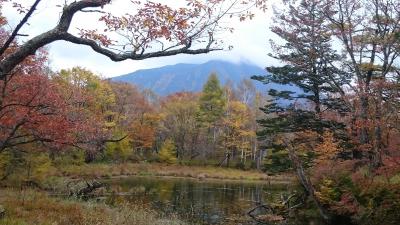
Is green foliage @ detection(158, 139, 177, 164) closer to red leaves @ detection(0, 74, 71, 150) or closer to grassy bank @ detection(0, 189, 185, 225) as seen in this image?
grassy bank @ detection(0, 189, 185, 225)

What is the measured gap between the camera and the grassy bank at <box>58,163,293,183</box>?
143 ft

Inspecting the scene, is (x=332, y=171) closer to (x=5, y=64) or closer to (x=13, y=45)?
(x=13, y=45)

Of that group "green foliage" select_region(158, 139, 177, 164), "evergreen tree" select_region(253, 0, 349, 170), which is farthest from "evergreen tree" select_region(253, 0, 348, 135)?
"green foliage" select_region(158, 139, 177, 164)

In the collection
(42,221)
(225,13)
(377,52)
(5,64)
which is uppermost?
(377,52)

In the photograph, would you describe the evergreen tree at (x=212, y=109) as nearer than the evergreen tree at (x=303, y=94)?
No

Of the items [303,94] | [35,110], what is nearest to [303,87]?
[303,94]

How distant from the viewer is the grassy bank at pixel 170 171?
143 ft

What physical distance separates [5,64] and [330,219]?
14376 mm

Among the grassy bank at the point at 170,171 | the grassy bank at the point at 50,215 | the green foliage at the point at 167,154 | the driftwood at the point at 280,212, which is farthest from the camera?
the green foliage at the point at 167,154

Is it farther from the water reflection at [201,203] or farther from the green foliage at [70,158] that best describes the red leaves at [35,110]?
the green foliage at [70,158]

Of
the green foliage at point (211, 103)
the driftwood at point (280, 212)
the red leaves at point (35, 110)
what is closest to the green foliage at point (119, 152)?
the green foliage at point (211, 103)

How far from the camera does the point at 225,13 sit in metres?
7.09

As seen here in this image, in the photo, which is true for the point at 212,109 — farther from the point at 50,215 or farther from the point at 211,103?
the point at 50,215

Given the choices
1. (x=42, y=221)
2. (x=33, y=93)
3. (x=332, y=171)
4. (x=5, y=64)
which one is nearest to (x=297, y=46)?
(x=332, y=171)
